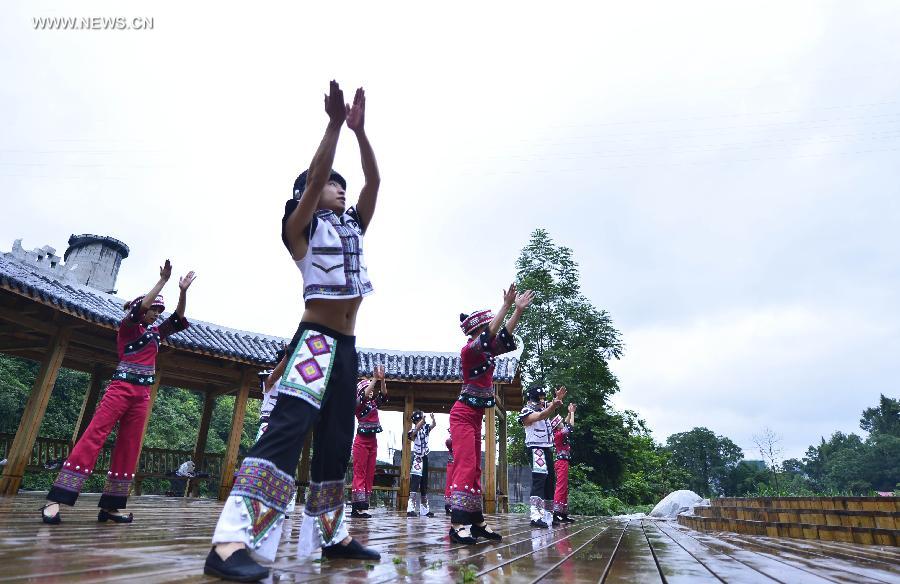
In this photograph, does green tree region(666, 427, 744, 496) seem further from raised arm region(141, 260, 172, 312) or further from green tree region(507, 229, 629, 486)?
raised arm region(141, 260, 172, 312)

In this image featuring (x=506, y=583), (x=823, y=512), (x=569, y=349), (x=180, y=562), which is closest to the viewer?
(x=506, y=583)

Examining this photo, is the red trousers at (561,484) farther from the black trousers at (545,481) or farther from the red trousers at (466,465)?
the red trousers at (466,465)

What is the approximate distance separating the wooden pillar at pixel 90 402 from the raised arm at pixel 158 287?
9206 millimetres

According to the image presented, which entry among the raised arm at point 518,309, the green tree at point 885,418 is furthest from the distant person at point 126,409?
the green tree at point 885,418

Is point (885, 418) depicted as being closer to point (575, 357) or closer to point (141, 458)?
point (575, 357)

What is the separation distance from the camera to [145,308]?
4180 millimetres

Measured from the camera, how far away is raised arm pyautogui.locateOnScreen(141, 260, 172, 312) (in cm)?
396

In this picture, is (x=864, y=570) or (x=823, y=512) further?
(x=823, y=512)

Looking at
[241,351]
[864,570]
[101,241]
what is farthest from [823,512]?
[101,241]

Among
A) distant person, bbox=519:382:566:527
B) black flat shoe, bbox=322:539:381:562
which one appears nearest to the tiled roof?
distant person, bbox=519:382:566:527

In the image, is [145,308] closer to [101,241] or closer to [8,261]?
[8,261]

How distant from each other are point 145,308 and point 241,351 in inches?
307

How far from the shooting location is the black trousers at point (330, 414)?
84.0 inches

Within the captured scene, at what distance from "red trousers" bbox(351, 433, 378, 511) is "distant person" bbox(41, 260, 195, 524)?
12.4 ft
